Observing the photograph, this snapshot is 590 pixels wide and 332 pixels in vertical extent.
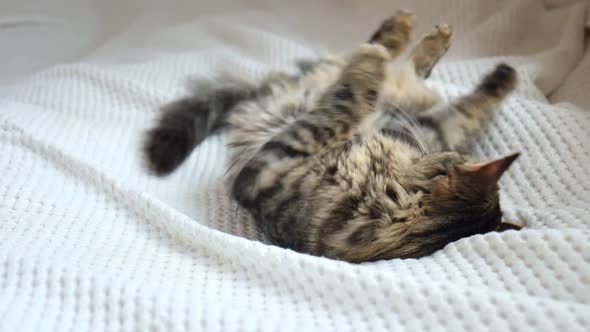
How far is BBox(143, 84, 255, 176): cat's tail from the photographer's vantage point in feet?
4.49

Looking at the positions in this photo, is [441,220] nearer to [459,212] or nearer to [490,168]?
[459,212]

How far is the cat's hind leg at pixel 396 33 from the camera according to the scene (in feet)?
5.20

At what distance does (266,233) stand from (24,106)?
31.3 inches

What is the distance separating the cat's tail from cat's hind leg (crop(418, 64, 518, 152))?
579 mm

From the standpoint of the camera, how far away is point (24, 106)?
4.68 ft

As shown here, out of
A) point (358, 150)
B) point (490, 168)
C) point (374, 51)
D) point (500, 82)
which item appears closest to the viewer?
point (490, 168)

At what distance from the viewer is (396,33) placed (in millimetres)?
1587

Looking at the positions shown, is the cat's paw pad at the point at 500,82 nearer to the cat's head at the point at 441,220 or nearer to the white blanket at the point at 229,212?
the white blanket at the point at 229,212

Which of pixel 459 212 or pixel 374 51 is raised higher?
pixel 374 51

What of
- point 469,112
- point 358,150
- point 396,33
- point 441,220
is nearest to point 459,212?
point 441,220

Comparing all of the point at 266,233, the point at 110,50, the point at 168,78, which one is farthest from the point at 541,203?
the point at 110,50

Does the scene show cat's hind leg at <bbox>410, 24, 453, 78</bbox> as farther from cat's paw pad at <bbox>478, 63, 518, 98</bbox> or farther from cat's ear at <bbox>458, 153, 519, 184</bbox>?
cat's ear at <bbox>458, 153, 519, 184</bbox>

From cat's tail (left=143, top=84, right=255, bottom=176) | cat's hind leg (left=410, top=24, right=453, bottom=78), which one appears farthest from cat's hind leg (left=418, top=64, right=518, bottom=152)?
cat's tail (left=143, top=84, right=255, bottom=176)

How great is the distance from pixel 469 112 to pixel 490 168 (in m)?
0.45
